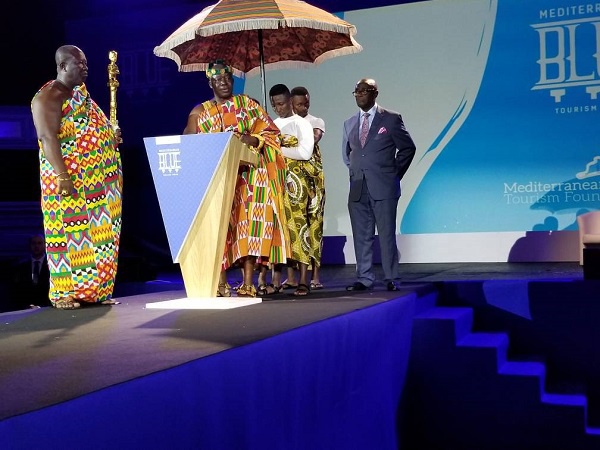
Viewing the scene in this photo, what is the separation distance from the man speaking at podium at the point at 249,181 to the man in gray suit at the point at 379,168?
719 mm

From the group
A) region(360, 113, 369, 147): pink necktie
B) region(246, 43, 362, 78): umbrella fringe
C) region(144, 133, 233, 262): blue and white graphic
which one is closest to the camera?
region(144, 133, 233, 262): blue and white graphic

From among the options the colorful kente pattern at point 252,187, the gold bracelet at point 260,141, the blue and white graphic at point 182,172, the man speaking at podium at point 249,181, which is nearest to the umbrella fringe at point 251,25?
the man speaking at podium at point 249,181

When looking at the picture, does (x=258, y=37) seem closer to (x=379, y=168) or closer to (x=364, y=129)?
(x=364, y=129)

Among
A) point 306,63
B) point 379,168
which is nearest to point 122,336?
point 379,168

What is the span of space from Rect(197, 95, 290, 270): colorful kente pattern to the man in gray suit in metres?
0.77

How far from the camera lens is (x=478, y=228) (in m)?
9.23

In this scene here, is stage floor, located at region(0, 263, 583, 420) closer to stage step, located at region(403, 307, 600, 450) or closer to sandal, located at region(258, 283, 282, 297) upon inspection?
sandal, located at region(258, 283, 282, 297)

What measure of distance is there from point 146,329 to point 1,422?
5.63 feet

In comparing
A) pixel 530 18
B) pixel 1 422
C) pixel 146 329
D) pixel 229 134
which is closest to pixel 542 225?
pixel 530 18

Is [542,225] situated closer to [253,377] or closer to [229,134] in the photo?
[229,134]

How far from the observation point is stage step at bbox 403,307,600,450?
15.8ft

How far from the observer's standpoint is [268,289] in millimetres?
5531

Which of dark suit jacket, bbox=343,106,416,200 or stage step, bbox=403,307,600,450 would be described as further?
dark suit jacket, bbox=343,106,416,200

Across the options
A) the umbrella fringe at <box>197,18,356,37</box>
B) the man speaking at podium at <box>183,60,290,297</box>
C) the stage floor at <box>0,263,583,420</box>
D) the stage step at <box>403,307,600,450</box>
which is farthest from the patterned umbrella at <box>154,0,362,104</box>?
the stage step at <box>403,307,600,450</box>
